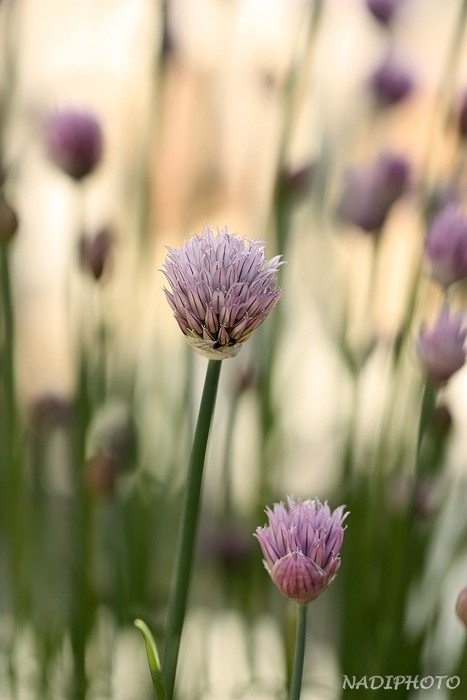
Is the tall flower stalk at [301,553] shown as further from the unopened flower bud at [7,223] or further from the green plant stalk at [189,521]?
the unopened flower bud at [7,223]

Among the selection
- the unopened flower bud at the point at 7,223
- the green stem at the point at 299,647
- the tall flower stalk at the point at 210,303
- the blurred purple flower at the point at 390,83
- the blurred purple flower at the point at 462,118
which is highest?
the blurred purple flower at the point at 390,83

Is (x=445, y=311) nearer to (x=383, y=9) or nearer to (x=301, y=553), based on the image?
(x=301, y=553)

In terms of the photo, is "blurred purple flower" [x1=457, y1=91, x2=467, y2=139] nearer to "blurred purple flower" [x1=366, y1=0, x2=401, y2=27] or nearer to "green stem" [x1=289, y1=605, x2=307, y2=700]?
"blurred purple flower" [x1=366, y1=0, x2=401, y2=27]

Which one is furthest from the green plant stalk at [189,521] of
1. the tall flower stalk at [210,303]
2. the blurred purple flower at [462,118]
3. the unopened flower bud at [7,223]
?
the blurred purple flower at [462,118]

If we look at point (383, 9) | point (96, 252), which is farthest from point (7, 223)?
point (383, 9)

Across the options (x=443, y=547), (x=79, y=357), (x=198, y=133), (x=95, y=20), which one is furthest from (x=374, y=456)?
(x=95, y=20)
